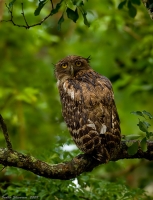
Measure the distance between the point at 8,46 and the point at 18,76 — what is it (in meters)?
0.74

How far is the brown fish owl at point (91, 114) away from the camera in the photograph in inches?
233

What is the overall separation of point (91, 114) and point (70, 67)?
1257mm

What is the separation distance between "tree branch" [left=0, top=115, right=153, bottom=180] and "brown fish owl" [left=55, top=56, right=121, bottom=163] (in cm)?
13

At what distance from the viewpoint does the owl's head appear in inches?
287

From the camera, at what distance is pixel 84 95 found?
252 inches

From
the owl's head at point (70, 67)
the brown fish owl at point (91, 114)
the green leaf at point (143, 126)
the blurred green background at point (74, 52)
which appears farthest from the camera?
the blurred green background at point (74, 52)

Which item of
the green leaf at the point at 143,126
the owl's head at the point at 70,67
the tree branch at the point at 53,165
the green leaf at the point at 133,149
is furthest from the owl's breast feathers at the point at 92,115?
the green leaf at the point at 143,126

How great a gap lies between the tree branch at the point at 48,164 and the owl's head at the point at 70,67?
158 centimetres

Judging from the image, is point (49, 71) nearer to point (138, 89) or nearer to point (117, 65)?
point (117, 65)

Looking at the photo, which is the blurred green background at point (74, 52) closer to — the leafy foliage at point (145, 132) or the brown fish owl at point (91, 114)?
the brown fish owl at point (91, 114)

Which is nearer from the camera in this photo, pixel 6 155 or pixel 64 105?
pixel 6 155

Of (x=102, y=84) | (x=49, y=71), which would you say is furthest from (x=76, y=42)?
(x=102, y=84)

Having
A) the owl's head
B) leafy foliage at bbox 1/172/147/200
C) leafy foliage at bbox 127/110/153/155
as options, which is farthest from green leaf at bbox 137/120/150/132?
the owl's head

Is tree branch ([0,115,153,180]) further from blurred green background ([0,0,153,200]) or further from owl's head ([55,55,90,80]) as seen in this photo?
owl's head ([55,55,90,80])
